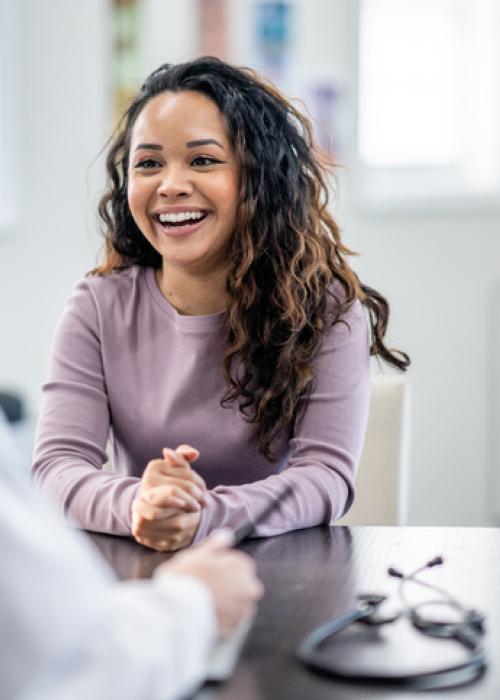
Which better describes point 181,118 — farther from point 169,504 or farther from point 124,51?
point 124,51

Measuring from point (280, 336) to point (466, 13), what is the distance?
105 inches

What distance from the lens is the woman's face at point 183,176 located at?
1785 mm

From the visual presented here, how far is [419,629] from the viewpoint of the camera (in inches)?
43.6

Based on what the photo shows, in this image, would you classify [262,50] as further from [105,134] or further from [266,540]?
[266,540]

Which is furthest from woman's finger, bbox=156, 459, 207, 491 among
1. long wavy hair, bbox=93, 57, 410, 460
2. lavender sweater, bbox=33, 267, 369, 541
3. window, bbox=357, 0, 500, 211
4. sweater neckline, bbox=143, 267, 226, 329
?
window, bbox=357, 0, 500, 211

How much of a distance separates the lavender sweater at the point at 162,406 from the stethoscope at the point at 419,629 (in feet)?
1.40

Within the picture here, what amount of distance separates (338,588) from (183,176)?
2.44 feet

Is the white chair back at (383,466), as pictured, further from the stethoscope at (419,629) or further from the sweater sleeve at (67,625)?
the sweater sleeve at (67,625)

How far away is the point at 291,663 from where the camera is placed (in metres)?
1.02

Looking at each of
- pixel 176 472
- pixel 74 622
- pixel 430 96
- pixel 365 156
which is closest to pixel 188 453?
pixel 176 472

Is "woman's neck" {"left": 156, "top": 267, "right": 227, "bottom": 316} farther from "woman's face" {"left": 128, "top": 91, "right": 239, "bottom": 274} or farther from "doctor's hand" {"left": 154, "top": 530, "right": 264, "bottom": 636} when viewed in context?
"doctor's hand" {"left": 154, "top": 530, "right": 264, "bottom": 636}

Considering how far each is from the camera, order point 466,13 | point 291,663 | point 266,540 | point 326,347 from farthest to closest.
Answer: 1. point 466,13
2. point 326,347
3. point 266,540
4. point 291,663

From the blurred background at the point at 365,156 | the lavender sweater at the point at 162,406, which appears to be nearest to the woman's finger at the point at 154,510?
the lavender sweater at the point at 162,406

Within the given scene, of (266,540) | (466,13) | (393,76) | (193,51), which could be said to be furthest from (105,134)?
(266,540)
